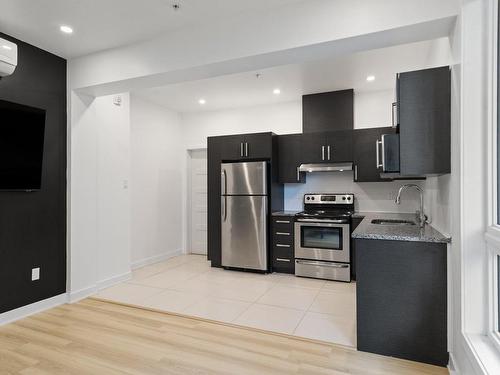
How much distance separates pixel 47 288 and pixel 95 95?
7.41 feet

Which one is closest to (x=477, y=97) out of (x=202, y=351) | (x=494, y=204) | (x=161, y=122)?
(x=494, y=204)

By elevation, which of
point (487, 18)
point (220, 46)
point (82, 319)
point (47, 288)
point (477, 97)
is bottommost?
point (82, 319)

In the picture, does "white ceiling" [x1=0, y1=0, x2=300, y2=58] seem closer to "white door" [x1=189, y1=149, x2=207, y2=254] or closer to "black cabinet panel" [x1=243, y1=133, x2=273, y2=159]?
"black cabinet panel" [x1=243, y1=133, x2=273, y2=159]

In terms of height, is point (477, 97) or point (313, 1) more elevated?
point (313, 1)

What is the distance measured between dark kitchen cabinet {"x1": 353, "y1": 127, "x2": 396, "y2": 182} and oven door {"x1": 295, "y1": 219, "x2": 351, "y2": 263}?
0.82 m

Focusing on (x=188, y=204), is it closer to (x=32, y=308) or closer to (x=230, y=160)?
(x=230, y=160)

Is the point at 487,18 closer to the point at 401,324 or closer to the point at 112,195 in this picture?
the point at 401,324

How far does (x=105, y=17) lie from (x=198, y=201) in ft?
12.4

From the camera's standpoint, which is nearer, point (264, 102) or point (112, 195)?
point (112, 195)

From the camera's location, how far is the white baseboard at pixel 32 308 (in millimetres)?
2869

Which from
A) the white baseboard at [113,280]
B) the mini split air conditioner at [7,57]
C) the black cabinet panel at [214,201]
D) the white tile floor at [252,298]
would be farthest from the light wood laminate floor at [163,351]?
the mini split air conditioner at [7,57]

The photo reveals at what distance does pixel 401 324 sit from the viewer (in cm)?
222

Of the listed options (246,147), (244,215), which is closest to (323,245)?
(244,215)

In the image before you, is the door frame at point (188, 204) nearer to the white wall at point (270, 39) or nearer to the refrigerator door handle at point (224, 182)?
the refrigerator door handle at point (224, 182)
